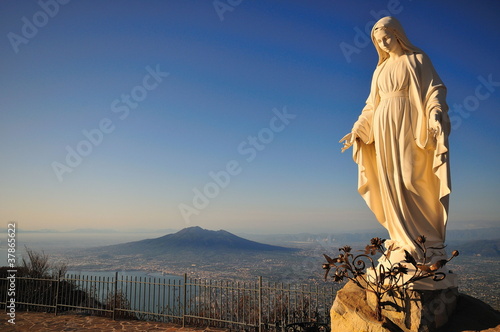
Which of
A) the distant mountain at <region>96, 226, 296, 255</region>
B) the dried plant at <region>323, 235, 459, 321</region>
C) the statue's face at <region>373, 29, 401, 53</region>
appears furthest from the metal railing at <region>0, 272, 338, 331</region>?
the distant mountain at <region>96, 226, 296, 255</region>

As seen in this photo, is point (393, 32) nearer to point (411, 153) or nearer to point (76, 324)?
point (411, 153)

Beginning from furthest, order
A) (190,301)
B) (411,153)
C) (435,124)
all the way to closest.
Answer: (190,301) → (411,153) → (435,124)

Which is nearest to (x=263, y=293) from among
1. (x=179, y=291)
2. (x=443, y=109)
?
(x=179, y=291)

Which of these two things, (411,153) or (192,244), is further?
(192,244)

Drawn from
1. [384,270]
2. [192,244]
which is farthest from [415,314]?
[192,244]

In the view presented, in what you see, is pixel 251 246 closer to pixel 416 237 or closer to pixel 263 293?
pixel 263 293

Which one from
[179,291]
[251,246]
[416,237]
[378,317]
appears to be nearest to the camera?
[378,317]

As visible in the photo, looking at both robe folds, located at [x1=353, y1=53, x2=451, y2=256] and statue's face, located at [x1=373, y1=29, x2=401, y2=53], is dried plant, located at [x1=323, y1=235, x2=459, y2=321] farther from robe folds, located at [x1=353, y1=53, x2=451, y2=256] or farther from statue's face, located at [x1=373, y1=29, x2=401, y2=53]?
statue's face, located at [x1=373, y1=29, x2=401, y2=53]
